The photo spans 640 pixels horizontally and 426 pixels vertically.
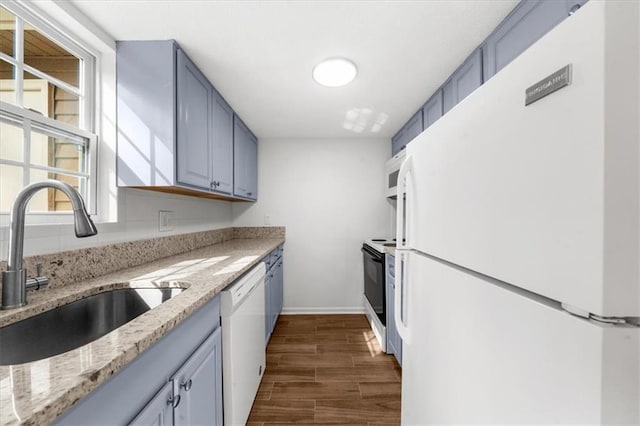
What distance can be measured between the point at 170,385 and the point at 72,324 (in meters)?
0.51

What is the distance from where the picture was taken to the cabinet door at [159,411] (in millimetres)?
732

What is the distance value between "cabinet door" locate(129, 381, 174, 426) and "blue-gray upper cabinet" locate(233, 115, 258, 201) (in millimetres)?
1858

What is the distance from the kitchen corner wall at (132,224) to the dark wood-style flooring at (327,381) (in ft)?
4.26

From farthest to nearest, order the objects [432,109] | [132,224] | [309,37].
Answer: [432,109] < [132,224] < [309,37]

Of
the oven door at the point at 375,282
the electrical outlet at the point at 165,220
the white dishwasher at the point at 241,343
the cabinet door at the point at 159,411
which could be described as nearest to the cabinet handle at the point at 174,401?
the cabinet door at the point at 159,411

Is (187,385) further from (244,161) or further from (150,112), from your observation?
(244,161)

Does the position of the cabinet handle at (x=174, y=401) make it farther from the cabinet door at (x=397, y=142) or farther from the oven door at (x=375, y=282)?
the cabinet door at (x=397, y=142)

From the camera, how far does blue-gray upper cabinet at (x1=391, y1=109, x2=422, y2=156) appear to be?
2441 millimetres

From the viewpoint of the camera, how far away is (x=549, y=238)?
17.6 inches

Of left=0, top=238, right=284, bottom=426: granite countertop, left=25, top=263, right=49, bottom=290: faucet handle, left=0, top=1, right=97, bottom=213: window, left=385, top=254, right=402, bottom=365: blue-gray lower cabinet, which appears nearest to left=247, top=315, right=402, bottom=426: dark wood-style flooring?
left=385, top=254, right=402, bottom=365: blue-gray lower cabinet

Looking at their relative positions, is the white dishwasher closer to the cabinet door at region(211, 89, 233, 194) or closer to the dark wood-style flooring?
the dark wood-style flooring

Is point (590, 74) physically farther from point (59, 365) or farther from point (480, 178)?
point (59, 365)

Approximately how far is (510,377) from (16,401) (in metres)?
0.88

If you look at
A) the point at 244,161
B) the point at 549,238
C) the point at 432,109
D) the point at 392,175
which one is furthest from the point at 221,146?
the point at 549,238
